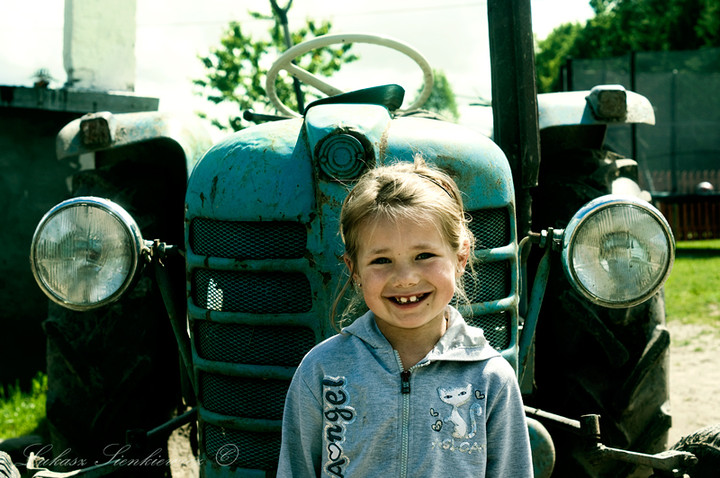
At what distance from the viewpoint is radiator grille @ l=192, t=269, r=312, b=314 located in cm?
213

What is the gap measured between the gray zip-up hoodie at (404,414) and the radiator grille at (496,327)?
546 millimetres

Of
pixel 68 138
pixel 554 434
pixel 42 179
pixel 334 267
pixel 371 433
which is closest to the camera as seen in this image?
pixel 371 433

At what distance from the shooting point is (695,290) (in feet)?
28.9

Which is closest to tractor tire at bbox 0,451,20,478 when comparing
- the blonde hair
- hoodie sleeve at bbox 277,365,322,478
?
hoodie sleeve at bbox 277,365,322,478

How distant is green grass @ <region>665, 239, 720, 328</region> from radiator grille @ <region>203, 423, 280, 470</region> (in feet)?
16.3

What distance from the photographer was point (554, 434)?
2838 mm

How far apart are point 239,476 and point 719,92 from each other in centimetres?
1743

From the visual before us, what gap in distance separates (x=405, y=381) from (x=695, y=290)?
8.10m

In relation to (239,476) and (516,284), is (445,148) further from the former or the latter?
(239,476)

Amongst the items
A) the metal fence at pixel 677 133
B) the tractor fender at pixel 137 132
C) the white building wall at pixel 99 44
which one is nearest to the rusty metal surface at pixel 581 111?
the tractor fender at pixel 137 132

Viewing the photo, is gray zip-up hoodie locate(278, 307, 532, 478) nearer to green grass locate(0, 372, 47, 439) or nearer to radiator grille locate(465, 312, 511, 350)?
radiator grille locate(465, 312, 511, 350)

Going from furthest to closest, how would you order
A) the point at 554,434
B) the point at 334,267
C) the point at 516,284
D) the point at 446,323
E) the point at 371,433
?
the point at 554,434
the point at 516,284
the point at 334,267
the point at 446,323
the point at 371,433

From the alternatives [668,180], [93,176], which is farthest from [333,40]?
[668,180]

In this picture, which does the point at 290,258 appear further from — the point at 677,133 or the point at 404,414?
the point at 677,133
